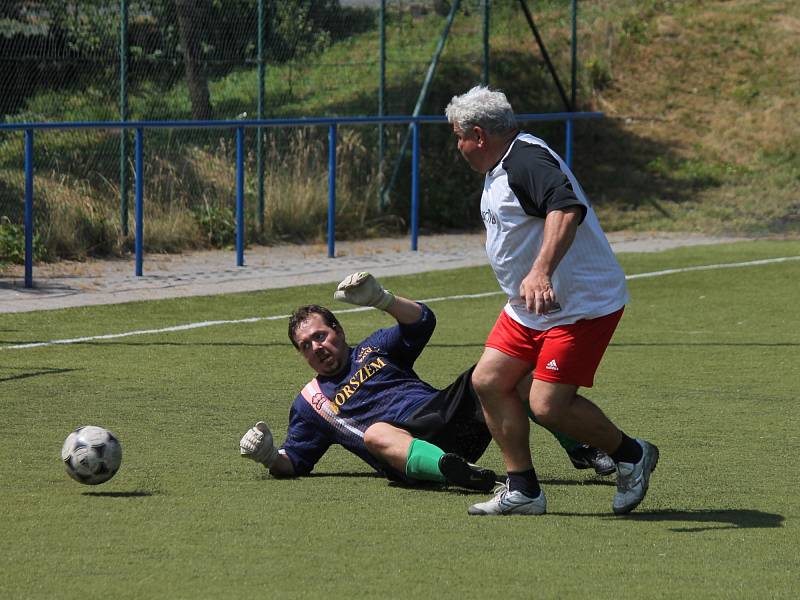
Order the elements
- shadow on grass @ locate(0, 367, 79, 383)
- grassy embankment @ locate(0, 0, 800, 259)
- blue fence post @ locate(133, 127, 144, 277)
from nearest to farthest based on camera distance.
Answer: shadow on grass @ locate(0, 367, 79, 383) → blue fence post @ locate(133, 127, 144, 277) → grassy embankment @ locate(0, 0, 800, 259)

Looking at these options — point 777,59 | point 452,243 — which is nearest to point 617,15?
point 777,59

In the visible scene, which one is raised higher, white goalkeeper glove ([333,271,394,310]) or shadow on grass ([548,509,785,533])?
white goalkeeper glove ([333,271,394,310])

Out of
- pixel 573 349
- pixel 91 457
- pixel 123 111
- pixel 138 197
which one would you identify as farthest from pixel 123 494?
pixel 123 111

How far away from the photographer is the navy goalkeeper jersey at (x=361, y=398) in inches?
255

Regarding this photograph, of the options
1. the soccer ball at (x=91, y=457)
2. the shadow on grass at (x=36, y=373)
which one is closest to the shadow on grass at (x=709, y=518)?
the soccer ball at (x=91, y=457)

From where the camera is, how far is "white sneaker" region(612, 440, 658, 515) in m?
5.82

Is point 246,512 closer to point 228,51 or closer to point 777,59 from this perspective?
point 228,51

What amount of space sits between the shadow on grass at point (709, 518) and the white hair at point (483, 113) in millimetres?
1489

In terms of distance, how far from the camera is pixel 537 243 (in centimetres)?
565

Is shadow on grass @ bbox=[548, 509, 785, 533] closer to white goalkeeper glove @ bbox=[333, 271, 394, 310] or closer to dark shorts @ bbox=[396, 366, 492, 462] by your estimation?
dark shorts @ bbox=[396, 366, 492, 462]

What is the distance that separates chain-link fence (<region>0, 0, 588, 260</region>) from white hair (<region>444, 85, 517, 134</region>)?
409 inches

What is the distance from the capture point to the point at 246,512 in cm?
586

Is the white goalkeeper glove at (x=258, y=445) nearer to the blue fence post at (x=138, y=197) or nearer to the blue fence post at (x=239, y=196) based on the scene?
the blue fence post at (x=138, y=197)

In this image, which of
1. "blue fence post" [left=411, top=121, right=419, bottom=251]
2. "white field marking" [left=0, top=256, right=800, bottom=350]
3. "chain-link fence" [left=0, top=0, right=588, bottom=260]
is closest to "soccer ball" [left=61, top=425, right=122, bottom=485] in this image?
"white field marking" [left=0, top=256, right=800, bottom=350]
